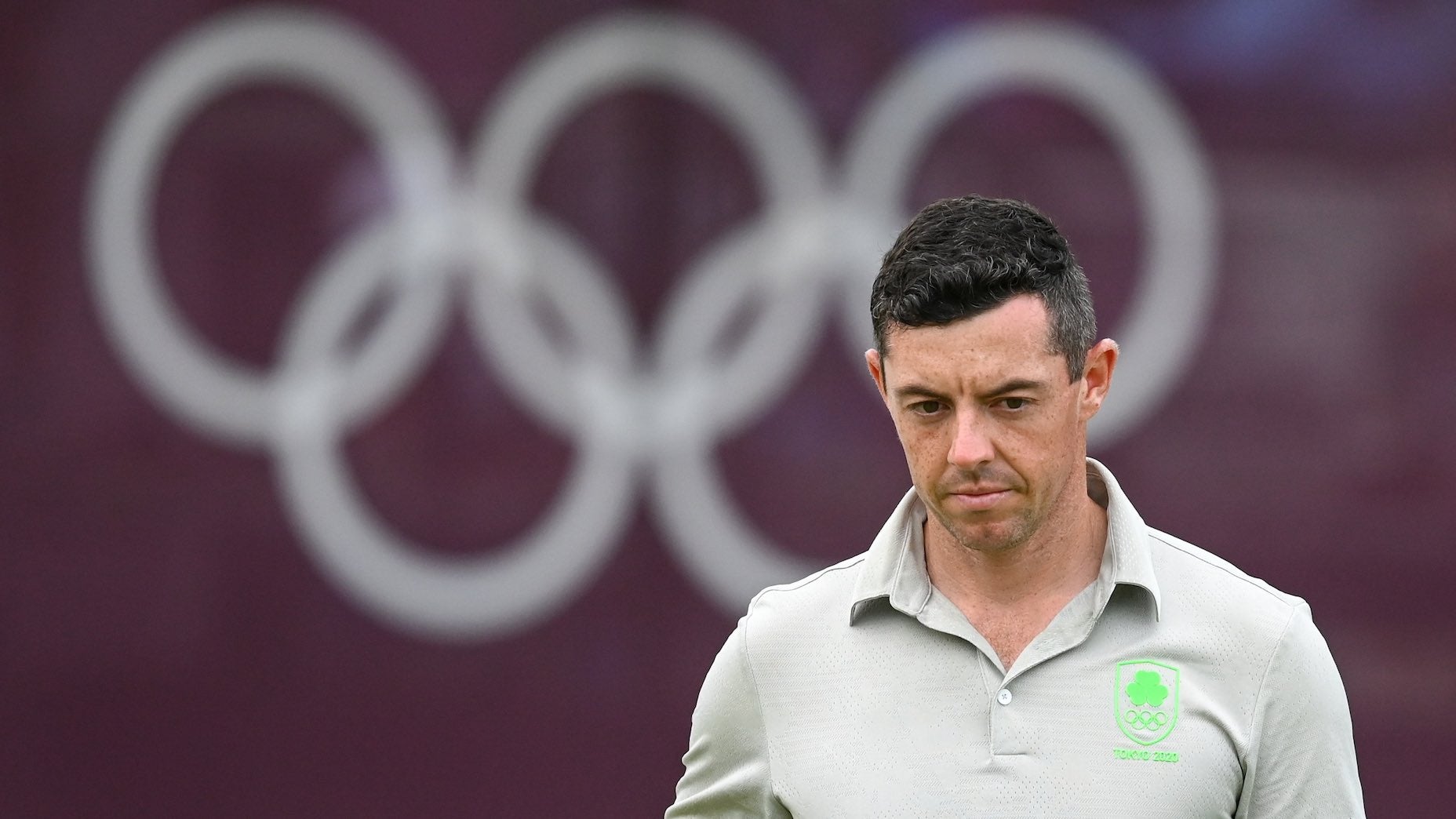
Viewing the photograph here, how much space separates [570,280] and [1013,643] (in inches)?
93.9

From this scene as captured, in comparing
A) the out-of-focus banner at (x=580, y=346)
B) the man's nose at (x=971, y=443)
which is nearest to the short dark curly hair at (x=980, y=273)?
the man's nose at (x=971, y=443)

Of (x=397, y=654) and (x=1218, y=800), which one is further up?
(x=397, y=654)

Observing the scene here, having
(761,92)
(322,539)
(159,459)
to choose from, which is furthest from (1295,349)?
(159,459)

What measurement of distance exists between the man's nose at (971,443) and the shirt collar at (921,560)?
217mm

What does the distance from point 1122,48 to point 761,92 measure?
0.92 m

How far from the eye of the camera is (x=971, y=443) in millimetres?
2107

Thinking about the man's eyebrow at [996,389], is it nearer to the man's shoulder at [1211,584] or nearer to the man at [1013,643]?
the man at [1013,643]

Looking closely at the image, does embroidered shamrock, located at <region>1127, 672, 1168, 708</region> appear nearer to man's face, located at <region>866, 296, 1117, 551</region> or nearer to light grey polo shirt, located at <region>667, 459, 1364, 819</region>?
light grey polo shirt, located at <region>667, 459, 1364, 819</region>

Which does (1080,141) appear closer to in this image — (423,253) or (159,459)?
(423,253)

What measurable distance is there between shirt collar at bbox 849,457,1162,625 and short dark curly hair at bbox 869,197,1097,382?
230 millimetres

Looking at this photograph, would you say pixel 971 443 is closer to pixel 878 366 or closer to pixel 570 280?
pixel 878 366

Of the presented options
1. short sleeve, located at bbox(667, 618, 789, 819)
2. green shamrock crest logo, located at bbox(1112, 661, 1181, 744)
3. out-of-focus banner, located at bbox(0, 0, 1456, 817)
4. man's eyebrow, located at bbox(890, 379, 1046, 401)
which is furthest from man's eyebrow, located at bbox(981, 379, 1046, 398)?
out-of-focus banner, located at bbox(0, 0, 1456, 817)

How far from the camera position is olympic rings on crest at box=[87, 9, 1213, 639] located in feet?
14.2

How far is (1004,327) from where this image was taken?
7.02 feet
